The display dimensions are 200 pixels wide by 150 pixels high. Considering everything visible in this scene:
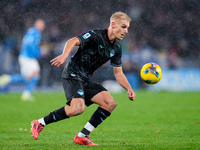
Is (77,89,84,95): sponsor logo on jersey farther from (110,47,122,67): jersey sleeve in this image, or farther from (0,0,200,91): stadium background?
(0,0,200,91): stadium background

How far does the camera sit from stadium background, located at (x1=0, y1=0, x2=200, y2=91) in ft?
58.2

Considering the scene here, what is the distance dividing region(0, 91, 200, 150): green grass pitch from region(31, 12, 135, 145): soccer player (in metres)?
0.33

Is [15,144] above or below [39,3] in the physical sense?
below

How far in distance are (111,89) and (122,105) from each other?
5.71 metres

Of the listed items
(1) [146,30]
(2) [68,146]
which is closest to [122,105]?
(2) [68,146]

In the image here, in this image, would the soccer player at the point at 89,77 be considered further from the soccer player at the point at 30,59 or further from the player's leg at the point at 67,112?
the soccer player at the point at 30,59

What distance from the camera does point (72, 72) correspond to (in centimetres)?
556

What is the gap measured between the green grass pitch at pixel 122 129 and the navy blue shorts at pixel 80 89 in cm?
68

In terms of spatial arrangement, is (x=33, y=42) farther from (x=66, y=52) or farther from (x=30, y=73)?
(x=66, y=52)

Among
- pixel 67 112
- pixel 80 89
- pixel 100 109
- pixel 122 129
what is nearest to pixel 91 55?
pixel 80 89

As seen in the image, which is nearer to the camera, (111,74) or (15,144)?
(15,144)

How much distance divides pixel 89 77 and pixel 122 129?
1977 mm

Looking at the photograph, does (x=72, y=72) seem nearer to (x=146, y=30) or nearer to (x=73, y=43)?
(x=73, y=43)

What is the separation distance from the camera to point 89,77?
5672 millimetres
